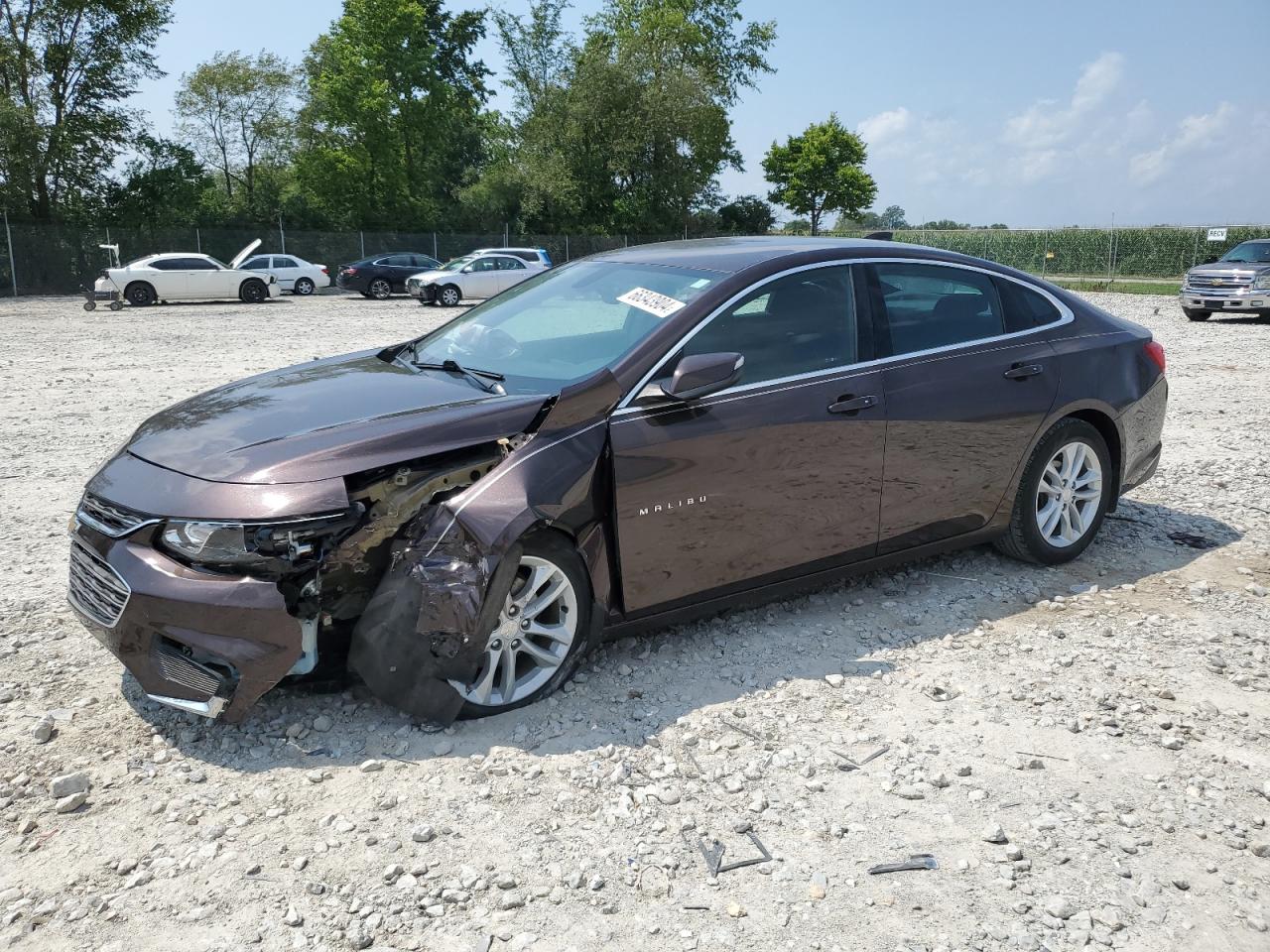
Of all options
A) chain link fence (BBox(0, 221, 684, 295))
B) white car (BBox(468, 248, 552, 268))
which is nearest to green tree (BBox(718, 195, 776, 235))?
chain link fence (BBox(0, 221, 684, 295))

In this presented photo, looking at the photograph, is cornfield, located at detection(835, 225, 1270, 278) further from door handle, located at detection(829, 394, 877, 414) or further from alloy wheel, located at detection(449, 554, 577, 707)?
alloy wheel, located at detection(449, 554, 577, 707)

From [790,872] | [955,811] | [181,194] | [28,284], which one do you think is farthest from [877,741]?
[181,194]

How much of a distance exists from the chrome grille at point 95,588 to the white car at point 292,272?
2937 cm

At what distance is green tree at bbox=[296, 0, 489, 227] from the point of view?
1716 inches

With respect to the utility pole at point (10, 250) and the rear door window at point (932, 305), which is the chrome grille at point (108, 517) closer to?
the rear door window at point (932, 305)

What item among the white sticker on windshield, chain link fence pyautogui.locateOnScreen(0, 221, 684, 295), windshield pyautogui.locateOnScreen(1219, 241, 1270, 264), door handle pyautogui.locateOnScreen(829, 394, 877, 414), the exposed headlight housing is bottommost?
the exposed headlight housing

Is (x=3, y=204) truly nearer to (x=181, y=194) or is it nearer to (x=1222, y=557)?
(x=181, y=194)

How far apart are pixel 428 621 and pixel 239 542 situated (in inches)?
26.6

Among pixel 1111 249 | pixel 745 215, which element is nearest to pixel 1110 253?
pixel 1111 249

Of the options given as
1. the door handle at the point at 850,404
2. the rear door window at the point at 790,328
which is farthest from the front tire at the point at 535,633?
the door handle at the point at 850,404

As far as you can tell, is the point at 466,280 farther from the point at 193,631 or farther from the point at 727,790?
the point at 727,790

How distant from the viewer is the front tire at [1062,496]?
5.10 meters

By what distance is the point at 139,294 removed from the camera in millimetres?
27969

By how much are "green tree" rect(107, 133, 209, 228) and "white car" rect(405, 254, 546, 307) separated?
1395 centimetres
